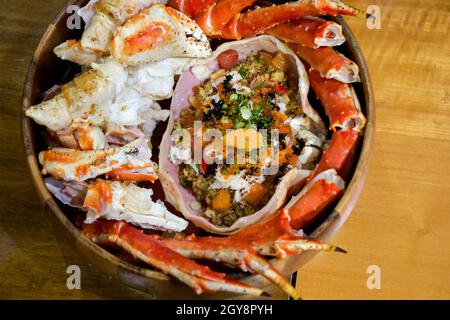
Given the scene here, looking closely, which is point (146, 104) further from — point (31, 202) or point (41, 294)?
point (41, 294)

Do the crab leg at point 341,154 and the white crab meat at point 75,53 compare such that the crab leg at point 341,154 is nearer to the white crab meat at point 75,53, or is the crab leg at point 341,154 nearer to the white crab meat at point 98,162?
the white crab meat at point 98,162

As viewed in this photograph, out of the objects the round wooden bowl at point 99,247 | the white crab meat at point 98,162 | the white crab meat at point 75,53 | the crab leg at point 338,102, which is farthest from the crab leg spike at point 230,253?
the white crab meat at point 75,53

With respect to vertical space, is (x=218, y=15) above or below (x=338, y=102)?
above

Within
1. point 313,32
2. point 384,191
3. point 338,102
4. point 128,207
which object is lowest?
point 384,191

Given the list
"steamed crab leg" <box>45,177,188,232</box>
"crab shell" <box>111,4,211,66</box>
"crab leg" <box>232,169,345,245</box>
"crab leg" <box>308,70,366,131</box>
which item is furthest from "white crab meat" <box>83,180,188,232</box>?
"crab leg" <box>308,70,366,131</box>

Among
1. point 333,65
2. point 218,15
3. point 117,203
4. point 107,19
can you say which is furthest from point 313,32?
point 117,203

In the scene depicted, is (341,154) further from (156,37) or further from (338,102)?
(156,37)

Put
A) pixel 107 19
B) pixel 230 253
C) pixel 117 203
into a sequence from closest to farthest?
pixel 230 253 → pixel 117 203 → pixel 107 19
